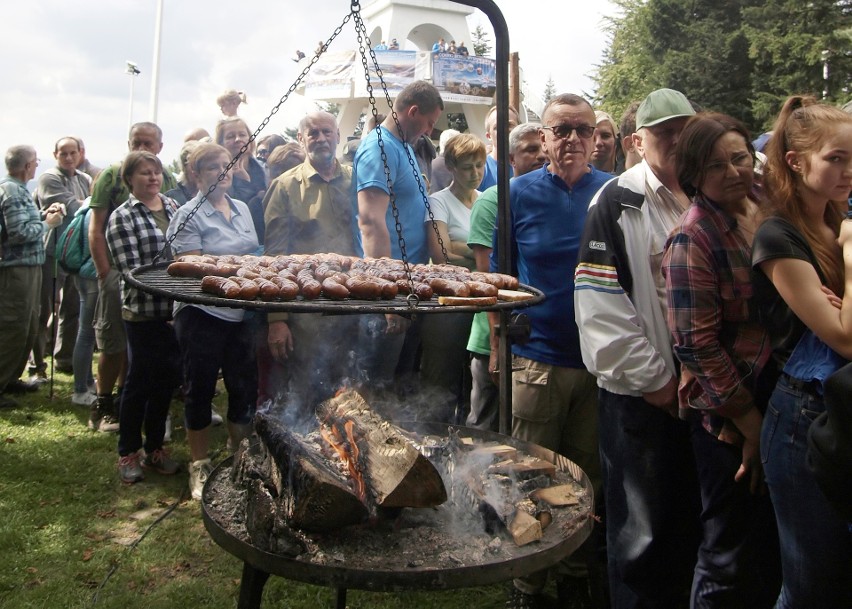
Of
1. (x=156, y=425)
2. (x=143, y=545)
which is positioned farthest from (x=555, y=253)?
(x=156, y=425)

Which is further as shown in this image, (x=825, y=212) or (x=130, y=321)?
(x=130, y=321)

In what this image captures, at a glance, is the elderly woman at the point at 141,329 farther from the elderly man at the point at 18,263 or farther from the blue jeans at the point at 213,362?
the elderly man at the point at 18,263

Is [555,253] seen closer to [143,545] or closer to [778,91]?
[143,545]

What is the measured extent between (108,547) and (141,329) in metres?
1.40

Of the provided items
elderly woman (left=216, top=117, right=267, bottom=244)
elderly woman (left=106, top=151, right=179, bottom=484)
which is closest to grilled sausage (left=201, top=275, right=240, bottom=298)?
elderly woman (left=106, top=151, right=179, bottom=484)

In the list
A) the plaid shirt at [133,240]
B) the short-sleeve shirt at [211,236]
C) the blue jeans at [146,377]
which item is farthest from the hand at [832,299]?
the blue jeans at [146,377]

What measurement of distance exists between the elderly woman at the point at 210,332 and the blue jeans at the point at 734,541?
2.98 meters

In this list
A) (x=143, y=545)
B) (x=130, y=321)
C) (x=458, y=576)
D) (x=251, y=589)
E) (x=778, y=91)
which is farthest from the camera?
(x=778, y=91)

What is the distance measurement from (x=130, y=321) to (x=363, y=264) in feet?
6.82

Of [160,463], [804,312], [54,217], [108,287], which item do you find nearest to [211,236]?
[108,287]

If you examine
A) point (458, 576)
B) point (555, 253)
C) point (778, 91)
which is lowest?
point (458, 576)

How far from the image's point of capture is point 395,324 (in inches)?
149

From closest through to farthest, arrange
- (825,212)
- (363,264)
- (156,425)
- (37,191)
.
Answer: (825,212)
(363,264)
(156,425)
(37,191)

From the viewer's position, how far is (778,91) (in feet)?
82.7
